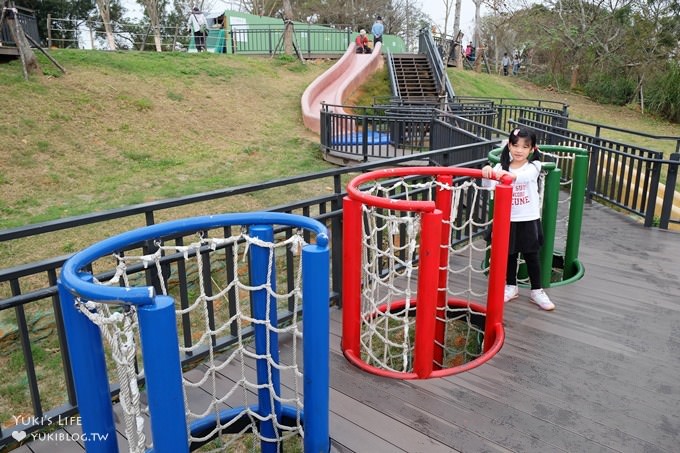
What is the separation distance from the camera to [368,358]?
381 cm

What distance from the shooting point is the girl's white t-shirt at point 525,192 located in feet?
13.0

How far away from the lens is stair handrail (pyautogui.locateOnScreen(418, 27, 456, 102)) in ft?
65.9

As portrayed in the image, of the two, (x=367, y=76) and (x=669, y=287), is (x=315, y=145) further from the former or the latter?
(x=669, y=287)

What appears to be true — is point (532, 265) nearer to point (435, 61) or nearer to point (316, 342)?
point (316, 342)

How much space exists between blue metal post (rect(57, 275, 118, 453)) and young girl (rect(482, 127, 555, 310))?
2849 mm

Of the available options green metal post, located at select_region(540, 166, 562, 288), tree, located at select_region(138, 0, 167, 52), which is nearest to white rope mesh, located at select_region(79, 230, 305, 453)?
green metal post, located at select_region(540, 166, 562, 288)

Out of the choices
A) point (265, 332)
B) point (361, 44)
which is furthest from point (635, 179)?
point (361, 44)

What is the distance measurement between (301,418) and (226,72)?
19.3 metres

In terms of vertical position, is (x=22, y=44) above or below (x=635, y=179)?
above

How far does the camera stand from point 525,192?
3.97 m

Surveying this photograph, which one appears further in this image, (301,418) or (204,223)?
(301,418)

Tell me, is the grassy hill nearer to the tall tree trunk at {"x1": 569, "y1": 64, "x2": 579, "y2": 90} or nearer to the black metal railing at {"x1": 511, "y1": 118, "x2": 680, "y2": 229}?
the black metal railing at {"x1": 511, "y1": 118, "x2": 680, "y2": 229}

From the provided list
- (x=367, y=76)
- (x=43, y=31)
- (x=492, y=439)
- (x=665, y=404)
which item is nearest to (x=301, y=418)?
(x=492, y=439)

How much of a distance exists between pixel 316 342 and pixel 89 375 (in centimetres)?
87
